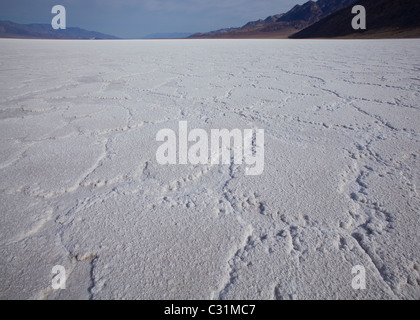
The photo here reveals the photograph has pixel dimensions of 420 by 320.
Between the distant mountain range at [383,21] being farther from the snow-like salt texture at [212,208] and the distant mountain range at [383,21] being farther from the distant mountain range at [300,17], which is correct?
the snow-like salt texture at [212,208]

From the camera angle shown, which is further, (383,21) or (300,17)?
(300,17)

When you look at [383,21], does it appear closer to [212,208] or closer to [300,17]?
[212,208]

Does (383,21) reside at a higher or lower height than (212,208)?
higher

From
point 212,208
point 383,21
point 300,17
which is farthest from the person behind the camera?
point 300,17

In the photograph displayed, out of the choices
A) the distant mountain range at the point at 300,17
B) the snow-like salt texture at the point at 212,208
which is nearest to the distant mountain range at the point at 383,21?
the distant mountain range at the point at 300,17

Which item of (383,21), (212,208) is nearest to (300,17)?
(383,21)

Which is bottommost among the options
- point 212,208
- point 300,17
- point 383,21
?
point 212,208
